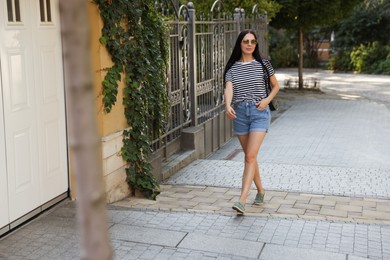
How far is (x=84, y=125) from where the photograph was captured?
4.20ft

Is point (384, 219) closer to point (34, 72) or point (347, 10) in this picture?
point (34, 72)

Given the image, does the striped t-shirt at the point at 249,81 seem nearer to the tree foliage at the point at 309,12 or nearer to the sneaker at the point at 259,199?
the sneaker at the point at 259,199

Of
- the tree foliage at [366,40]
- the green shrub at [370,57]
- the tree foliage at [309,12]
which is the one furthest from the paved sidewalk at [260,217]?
the tree foliage at [366,40]

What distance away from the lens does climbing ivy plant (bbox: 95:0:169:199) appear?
18.3 feet

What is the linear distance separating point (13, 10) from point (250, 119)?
2.46 metres

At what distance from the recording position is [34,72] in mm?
5000

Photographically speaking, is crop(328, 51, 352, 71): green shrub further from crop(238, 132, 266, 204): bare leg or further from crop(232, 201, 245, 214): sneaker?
crop(232, 201, 245, 214): sneaker

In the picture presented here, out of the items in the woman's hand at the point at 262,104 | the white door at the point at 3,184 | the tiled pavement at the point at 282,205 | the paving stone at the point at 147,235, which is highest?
the woman's hand at the point at 262,104

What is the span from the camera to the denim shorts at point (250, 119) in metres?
5.52

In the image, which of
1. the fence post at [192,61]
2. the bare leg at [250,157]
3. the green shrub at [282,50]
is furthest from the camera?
the green shrub at [282,50]

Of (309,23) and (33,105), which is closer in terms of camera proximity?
(33,105)

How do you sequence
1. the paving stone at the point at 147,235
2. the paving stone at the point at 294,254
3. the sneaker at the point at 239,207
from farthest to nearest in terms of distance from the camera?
the sneaker at the point at 239,207 < the paving stone at the point at 147,235 < the paving stone at the point at 294,254

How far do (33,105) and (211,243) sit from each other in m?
2.02

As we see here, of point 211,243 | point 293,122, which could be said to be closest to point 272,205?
point 211,243
